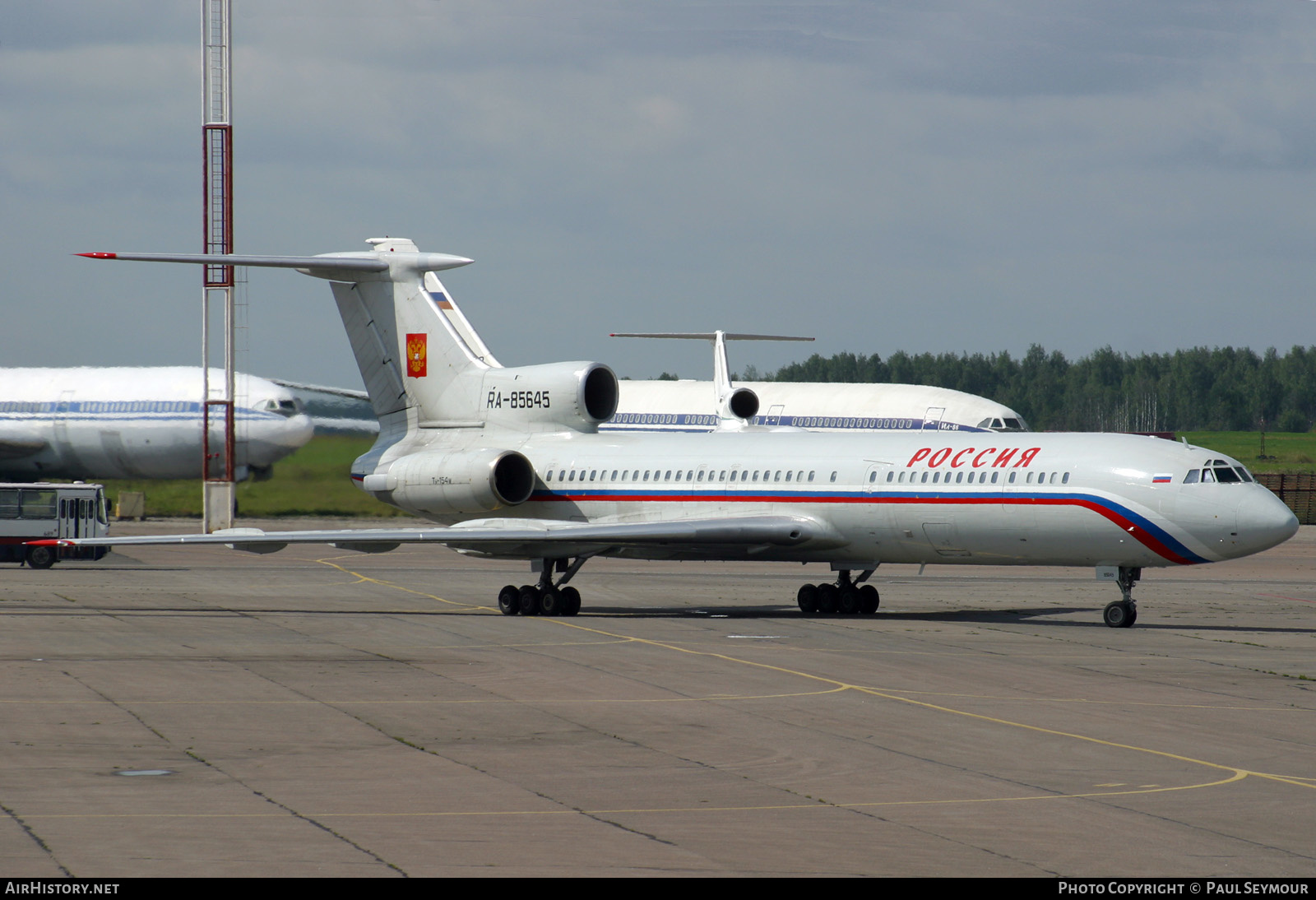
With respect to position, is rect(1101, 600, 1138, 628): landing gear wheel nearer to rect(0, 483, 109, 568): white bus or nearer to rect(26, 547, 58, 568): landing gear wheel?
rect(0, 483, 109, 568): white bus

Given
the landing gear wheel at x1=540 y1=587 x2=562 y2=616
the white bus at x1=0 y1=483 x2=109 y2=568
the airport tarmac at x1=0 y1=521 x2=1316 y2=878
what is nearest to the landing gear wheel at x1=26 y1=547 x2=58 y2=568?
the white bus at x1=0 y1=483 x2=109 y2=568

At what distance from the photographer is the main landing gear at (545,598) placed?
3142 centimetres

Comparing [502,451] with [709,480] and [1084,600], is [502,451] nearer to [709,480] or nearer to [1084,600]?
[709,480]

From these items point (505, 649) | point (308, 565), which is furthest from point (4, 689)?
point (308, 565)

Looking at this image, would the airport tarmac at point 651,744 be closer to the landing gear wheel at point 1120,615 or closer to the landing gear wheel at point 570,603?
the landing gear wheel at point 570,603

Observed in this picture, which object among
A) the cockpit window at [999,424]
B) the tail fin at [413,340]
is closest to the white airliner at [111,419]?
the tail fin at [413,340]

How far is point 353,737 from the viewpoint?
16.0 m

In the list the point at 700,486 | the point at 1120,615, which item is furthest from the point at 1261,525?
the point at 700,486

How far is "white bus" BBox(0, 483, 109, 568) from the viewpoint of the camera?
4559 cm

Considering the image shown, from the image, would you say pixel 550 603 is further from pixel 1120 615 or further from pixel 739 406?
pixel 739 406

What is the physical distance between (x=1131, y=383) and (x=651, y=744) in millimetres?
150192

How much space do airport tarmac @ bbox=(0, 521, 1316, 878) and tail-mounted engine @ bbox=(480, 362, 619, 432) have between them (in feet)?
16.3

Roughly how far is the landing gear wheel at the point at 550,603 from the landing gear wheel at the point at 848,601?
218 inches

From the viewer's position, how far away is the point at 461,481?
108 ft
